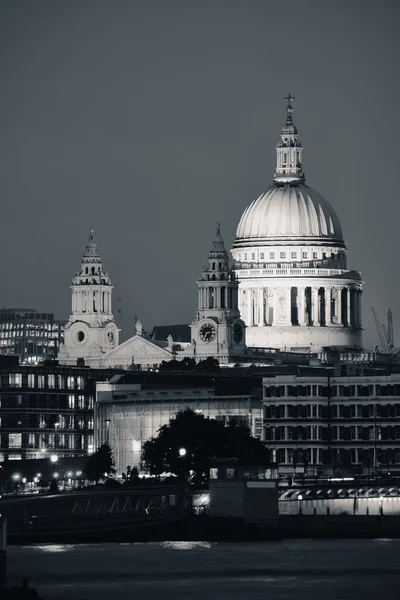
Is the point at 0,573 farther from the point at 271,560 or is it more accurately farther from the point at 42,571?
the point at 271,560

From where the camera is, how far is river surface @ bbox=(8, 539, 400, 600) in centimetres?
17875

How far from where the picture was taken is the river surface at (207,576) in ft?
586

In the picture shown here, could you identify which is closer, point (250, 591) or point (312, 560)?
point (250, 591)

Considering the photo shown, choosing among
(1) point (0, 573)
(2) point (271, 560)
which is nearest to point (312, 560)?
(2) point (271, 560)

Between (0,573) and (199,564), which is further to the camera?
(199,564)

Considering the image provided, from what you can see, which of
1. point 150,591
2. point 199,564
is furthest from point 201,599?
point 199,564

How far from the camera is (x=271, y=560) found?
19638cm

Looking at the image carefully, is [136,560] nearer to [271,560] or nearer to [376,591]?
[271,560]

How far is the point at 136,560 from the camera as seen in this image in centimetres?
19662

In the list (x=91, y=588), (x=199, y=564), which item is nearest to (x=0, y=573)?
(x=91, y=588)

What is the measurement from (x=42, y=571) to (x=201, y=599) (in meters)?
13.7

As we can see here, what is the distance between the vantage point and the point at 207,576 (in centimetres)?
18738

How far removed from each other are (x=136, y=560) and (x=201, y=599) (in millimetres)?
20425

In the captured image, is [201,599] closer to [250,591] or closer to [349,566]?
[250,591]
